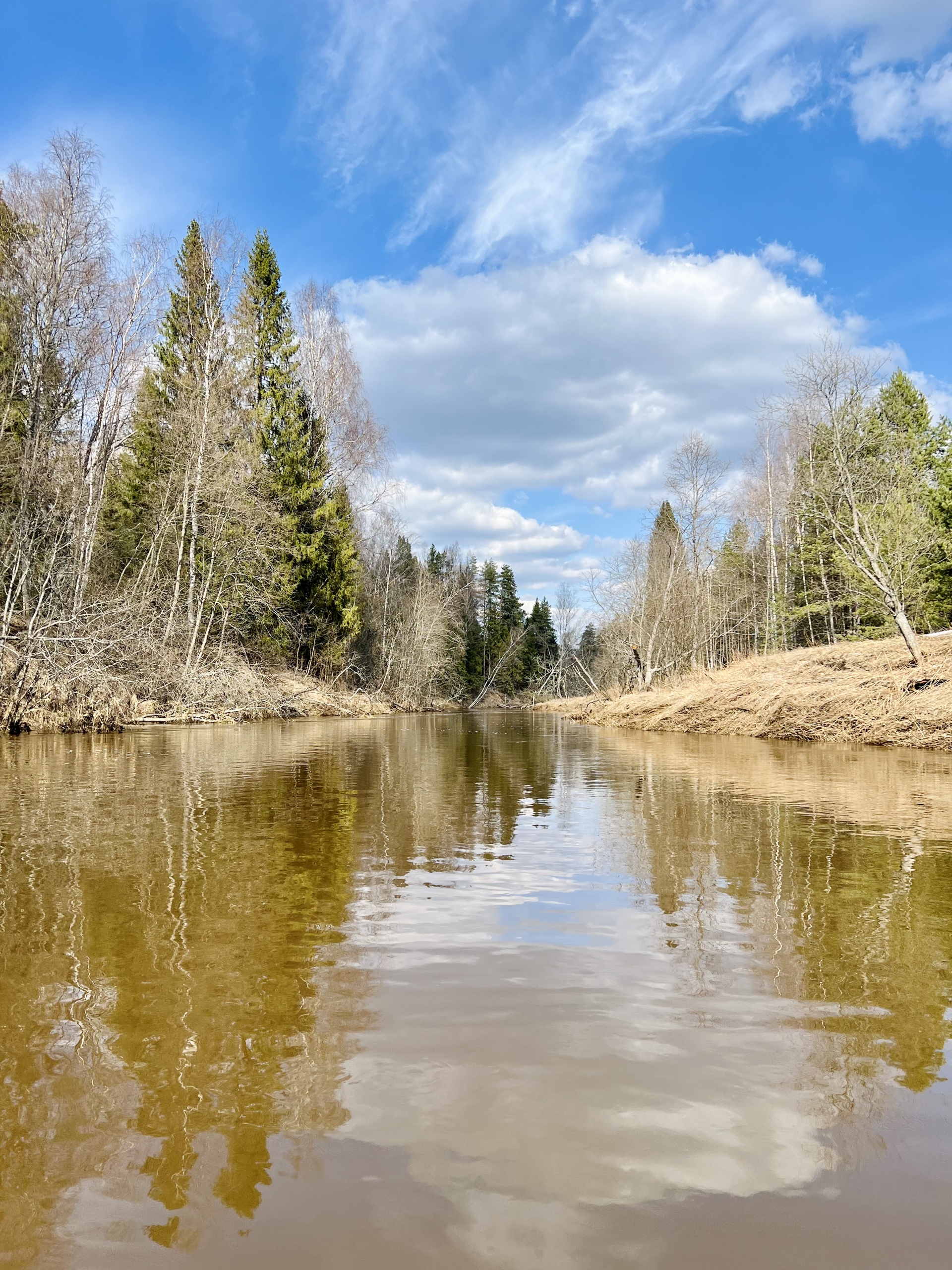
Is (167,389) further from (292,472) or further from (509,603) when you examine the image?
(509,603)

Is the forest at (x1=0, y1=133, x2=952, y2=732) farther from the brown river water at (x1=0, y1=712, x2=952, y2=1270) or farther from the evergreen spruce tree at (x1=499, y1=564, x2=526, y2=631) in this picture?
the evergreen spruce tree at (x1=499, y1=564, x2=526, y2=631)

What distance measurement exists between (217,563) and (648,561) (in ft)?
48.2

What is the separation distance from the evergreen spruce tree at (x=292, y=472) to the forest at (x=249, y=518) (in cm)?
9

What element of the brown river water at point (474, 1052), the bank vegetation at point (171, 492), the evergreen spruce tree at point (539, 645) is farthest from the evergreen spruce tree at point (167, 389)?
the evergreen spruce tree at point (539, 645)

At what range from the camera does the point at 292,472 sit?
27641 mm

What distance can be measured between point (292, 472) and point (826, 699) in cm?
1987

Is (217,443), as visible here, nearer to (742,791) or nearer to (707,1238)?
(742,791)

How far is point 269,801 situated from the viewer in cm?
664

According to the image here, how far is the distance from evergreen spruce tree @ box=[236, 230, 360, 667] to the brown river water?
22673mm

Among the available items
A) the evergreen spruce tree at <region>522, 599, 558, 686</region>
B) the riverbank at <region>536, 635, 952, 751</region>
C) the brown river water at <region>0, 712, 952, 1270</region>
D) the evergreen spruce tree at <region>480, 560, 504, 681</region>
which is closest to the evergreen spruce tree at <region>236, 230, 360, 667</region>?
the riverbank at <region>536, 635, 952, 751</region>

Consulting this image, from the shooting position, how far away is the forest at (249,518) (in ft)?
54.3

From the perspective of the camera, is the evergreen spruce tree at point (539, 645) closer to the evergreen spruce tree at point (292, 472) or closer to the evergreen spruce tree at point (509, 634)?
the evergreen spruce tree at point (509, 634)

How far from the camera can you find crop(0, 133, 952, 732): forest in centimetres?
1656

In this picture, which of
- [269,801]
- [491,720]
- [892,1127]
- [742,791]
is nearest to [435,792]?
[269,801]
